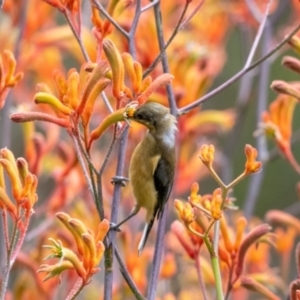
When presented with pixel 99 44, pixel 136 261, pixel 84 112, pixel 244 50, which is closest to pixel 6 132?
pixel 136 261

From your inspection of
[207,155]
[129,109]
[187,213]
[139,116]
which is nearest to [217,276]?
[187,213]

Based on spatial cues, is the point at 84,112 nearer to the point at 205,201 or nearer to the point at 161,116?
the point at 205,201

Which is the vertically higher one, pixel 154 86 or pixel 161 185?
pixel 154 86

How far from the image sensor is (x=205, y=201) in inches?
59.2

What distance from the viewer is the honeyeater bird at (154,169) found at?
6.59 ft

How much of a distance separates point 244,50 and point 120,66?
180 cm

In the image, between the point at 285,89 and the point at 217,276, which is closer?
the point at 217,276

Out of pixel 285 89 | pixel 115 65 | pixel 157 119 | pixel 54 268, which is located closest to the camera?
pixel 54 268

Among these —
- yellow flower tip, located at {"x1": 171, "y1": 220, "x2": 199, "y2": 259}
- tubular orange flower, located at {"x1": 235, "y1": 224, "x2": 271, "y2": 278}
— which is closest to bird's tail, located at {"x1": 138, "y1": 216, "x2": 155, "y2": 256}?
yellow flower tip, located at {"x1": 171, "y1": 220, "x2": 199, "y2": 259}

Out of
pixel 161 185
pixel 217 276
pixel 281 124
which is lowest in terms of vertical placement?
pixel 217 276

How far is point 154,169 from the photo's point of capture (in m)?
2.07

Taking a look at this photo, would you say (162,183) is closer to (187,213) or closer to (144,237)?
(144,237)

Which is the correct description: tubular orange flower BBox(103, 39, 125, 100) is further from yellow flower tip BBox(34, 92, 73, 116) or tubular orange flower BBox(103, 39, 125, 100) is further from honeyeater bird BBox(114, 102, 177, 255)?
honeyeater bird BBox(114, 102, 177, 255)

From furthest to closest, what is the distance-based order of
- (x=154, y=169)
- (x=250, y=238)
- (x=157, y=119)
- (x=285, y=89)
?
(x=154, y=169) → (x=157, y=119) → (x=285, y=89) → (x=250, y=238)
